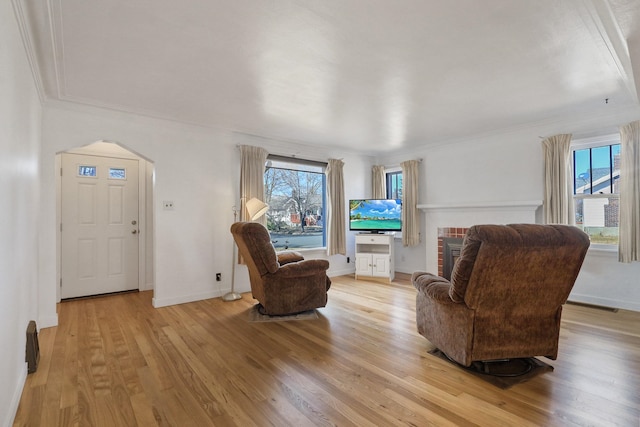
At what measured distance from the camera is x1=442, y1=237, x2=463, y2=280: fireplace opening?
4.96m

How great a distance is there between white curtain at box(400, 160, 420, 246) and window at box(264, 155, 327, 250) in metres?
1.51

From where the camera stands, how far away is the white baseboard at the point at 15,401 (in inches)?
63.0

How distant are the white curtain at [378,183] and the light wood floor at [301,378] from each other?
3.29m

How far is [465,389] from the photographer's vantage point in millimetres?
2010

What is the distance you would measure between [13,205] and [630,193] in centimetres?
550

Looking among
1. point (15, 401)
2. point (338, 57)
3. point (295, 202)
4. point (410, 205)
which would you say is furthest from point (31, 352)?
point (410, 205)

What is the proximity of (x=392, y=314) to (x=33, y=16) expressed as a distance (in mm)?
3899

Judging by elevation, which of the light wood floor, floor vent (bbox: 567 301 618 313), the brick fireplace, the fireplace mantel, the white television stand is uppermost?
the fireplace mantel

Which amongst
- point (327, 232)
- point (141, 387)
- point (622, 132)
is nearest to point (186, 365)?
point (141, 387)

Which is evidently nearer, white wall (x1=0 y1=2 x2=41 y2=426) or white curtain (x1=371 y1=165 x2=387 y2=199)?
white wall (x1=0 y1=2 x2=41 y2=426)

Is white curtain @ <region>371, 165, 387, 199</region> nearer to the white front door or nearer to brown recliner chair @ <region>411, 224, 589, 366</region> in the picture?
brown recliner chair @ <region>411, 224, 589, 366</region>

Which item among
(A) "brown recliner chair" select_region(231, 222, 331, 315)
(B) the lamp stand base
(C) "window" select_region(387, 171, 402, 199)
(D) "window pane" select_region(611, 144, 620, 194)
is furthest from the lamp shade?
(D) "window pane" select_region(611, 144, 620, 194)

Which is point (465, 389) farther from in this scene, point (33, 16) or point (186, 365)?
point (33, 16)

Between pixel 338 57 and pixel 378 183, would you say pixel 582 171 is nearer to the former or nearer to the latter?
pixel 378 183
